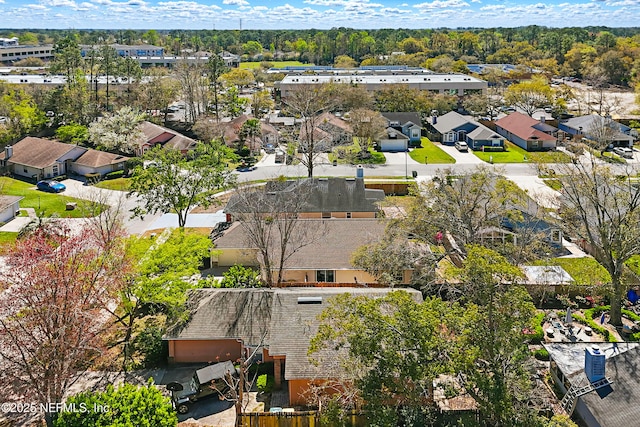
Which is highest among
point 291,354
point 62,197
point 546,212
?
point 546,212

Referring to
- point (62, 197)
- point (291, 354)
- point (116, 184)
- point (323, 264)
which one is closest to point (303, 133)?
point (116, 184)

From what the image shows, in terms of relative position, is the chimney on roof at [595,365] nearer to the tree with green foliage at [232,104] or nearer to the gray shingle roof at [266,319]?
the gray shingle roof at [266,319]

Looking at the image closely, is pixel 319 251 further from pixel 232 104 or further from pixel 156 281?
pixel 232 104

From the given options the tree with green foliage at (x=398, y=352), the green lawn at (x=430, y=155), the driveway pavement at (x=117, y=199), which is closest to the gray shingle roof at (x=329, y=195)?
the driveway pavement at (x=117, y=199)

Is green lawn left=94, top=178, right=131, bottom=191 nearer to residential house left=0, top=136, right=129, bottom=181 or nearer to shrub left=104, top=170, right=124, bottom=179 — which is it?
shrub left=104, top=170, right=124, bottom=179

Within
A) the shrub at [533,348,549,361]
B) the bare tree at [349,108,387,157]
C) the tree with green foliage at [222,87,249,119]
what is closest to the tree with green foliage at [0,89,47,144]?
the tree with green foliage at [222,87,249,119]

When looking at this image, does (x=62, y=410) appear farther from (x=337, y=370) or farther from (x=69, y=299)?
(x=337, y=370)
